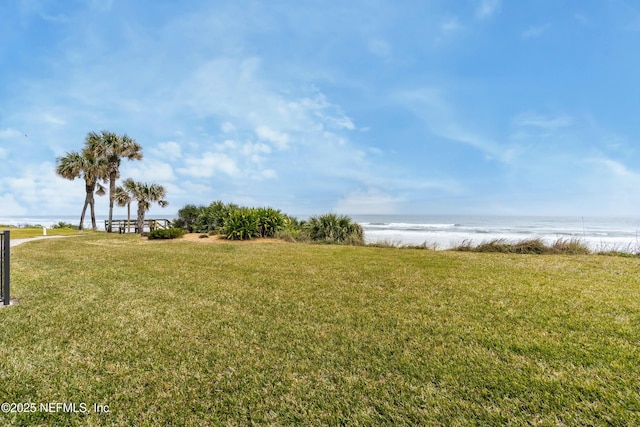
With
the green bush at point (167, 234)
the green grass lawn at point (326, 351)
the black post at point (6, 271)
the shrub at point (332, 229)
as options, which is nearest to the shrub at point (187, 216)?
the green bush at point (167, 234)

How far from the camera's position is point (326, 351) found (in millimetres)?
2908

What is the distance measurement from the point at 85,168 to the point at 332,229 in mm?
23612

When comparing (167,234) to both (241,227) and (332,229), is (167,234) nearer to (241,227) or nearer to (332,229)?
(241,227)

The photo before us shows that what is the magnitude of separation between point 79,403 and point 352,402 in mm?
2083

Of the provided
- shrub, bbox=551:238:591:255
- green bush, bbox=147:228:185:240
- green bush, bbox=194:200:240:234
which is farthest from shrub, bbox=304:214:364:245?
shrub, bbox=551:238:591:255

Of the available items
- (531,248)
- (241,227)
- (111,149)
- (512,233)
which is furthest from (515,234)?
(111,149)

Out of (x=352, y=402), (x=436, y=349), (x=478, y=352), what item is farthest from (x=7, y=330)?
(x=478, y=352)

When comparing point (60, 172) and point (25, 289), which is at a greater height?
point (60, 172)

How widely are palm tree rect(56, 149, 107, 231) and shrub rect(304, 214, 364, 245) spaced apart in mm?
21541

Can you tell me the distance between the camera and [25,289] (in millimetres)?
5129

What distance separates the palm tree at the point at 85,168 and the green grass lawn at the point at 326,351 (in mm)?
24302

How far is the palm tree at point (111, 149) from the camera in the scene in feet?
83.8

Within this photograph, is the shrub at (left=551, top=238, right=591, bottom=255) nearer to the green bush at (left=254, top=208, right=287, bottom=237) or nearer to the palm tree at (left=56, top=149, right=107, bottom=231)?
the green bush at (left=254, top=208, right=287, bottom=237)

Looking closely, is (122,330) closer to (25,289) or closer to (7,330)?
(7,330)
